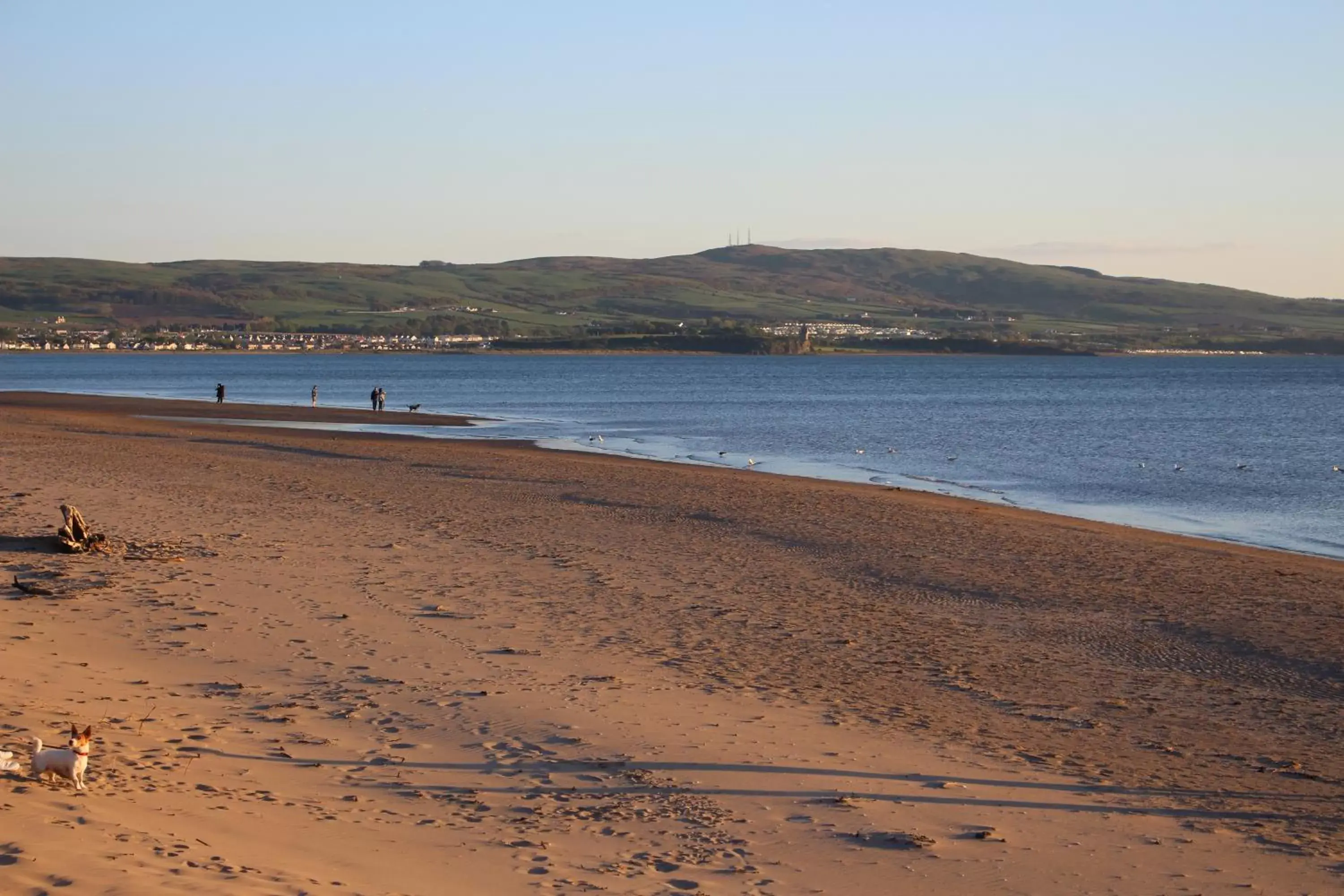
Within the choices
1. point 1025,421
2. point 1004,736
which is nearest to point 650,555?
point 1004,736

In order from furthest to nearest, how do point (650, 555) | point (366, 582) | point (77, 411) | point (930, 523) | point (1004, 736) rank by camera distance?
point (77, 411) < point (930, 523) < point (650, 555) < point (366, 582) < point (1004, 736)

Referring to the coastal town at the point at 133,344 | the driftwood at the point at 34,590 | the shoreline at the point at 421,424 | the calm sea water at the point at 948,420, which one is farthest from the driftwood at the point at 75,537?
the coastal town at the point at 133,344

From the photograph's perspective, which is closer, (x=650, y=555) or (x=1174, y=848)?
(x=1174, y=848)

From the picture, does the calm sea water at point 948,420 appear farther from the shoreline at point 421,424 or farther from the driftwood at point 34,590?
the driftwood at point 34,590

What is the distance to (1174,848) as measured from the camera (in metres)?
7.73

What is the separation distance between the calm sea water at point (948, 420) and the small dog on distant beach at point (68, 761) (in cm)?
2065

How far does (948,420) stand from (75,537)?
54.1 m

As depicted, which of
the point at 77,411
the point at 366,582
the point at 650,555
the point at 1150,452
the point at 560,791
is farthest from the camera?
the point at 77,411

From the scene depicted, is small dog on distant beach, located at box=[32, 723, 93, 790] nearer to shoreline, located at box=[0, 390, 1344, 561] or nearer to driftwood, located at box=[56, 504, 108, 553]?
driftwood, located at box=[56, 504, 108, 553]

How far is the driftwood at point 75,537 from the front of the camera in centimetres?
1532

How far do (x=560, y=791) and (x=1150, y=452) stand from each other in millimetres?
41283

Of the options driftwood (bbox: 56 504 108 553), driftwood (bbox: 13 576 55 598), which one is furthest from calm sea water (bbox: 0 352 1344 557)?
driftwood (bbox: 13 576 55 598)

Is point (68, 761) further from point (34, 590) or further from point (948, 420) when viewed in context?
point (948, 420)

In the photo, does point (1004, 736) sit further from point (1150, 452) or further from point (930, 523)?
point (1150, 452)
